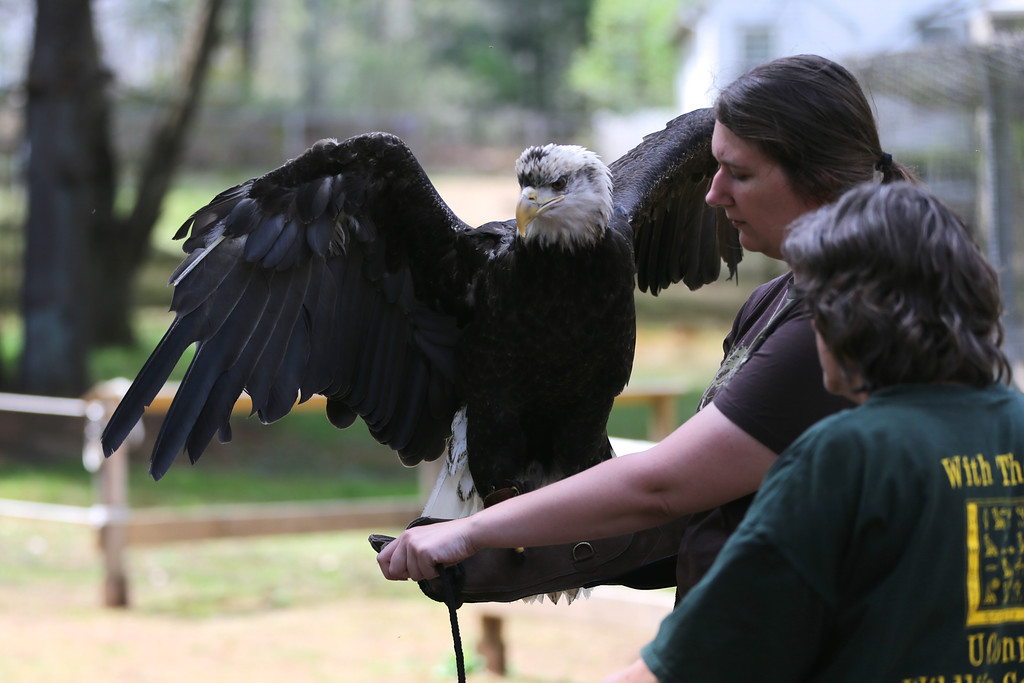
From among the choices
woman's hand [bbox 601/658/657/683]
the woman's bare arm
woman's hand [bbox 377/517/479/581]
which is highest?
the woman's bare arm

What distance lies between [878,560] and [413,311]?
2.04 meters

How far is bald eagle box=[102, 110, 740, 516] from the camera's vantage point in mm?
2658

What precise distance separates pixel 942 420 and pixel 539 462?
198 centimetres

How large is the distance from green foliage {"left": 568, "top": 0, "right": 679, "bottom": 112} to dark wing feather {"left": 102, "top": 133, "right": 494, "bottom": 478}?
86.1 ft

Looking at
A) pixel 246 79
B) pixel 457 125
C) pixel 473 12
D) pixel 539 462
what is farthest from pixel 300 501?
pixel 473 12

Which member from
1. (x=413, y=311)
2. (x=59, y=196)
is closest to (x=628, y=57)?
(x=59, y=196)

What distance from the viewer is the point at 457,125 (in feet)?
Answer: 70.8

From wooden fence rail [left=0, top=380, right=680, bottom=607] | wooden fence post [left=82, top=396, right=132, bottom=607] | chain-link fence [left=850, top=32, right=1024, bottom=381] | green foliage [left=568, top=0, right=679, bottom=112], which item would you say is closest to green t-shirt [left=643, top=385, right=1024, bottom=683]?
chain-link fence [left=850, top=32, right=1024, bottom=381]

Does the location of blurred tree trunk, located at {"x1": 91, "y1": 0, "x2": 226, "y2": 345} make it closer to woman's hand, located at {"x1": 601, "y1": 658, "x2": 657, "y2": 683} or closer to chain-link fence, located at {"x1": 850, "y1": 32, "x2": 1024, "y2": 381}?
chain-link fence, located at {"x1": 850, "y1": 32, "x2": 1024, "y2": 381}

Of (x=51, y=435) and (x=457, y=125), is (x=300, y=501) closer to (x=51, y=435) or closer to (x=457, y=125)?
(x=51, y=435)

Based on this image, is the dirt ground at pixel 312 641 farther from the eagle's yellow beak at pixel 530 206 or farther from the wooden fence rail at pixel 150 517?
the eagle's yellow beak at pixel 530 206

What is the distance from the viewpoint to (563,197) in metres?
2.71

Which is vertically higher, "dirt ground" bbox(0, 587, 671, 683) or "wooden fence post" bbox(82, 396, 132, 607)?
"wooden fence post" bbox(82, 396, 132, 607)

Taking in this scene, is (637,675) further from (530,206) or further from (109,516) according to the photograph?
(109,516)
